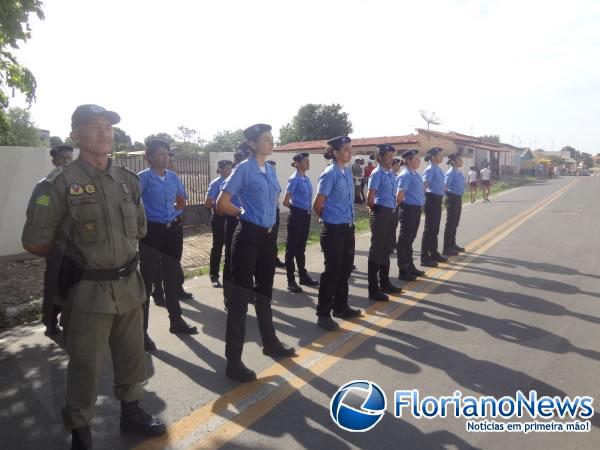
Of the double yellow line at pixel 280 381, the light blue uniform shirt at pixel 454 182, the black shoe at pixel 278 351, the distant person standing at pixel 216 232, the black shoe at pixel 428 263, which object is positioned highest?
the light blue uniform shirt at pixel 454 182

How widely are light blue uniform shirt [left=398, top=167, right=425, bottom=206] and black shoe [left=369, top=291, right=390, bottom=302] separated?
174 centimetres

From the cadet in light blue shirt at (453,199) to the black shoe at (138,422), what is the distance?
6.57 meters

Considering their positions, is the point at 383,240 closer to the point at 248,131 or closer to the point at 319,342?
the point at 319,342

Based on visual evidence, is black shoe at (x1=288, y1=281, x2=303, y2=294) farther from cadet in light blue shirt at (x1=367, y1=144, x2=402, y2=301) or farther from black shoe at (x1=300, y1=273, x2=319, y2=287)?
cadet in light blue shirt at (x1=367, y1=144, x2=402, y2=301)

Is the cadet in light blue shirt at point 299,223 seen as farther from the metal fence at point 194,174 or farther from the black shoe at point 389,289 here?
the metal fence at point 194,174

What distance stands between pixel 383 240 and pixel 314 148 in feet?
102

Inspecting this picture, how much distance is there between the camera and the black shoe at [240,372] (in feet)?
11.8

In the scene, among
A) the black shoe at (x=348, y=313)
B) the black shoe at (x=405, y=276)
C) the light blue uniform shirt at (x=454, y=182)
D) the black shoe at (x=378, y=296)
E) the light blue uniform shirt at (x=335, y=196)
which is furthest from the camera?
the light blue uniform shirt at (x=454, y=182)

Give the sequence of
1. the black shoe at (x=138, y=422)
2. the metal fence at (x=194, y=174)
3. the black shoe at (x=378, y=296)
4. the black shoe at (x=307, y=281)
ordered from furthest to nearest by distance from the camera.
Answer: the metal fence at (x=194, y=174), the black shoe at (x=307, y=281), the black shoe at (x=378, y=296), the black shoe at (x=138, y=422)

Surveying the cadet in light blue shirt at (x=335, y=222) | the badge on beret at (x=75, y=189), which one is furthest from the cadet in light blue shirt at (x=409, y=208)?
the badge on beret at (x=75, y=189)

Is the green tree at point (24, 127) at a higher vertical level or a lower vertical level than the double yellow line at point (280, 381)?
higher

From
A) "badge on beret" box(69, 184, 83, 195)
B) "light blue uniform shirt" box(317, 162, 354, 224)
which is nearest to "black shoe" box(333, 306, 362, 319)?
"light blue uniform shirt" box(317, 162, 354, 224)

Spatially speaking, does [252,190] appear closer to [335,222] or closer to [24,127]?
[335,222]

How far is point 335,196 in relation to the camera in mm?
4879
